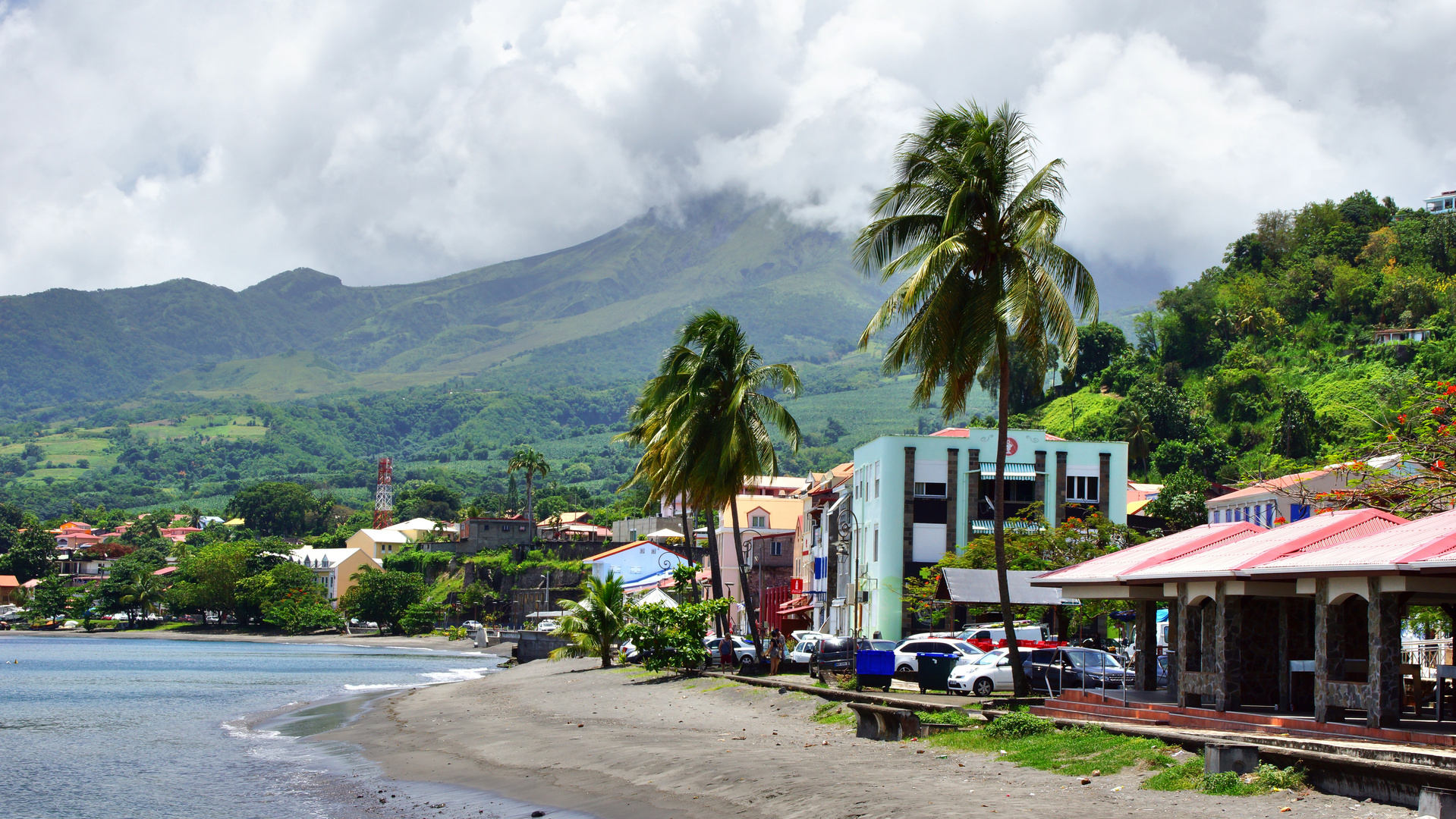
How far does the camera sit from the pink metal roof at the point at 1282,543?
690 inches

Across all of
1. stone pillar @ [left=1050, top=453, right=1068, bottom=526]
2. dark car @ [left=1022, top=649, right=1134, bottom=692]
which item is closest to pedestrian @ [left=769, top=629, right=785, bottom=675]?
dark car @ [left=1022, top=649, right=1134, bottom=692]

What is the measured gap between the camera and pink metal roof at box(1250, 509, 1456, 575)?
1416cm

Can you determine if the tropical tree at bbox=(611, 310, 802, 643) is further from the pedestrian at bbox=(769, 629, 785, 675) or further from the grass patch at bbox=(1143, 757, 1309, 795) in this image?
the grass patch at bbox=(1143, 757, 1309, 795)

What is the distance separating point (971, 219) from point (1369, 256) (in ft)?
333

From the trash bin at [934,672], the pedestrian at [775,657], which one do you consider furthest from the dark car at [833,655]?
the trash bin at [934,672]

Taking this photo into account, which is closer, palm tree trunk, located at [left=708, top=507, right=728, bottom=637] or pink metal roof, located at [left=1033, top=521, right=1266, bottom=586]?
pink metal roof, located at [left=1033, top=521, right=1266, bottom=586]

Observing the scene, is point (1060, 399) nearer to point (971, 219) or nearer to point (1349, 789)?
point (971, 219)

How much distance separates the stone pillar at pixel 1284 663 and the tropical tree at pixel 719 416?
23.3m

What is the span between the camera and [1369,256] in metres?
112

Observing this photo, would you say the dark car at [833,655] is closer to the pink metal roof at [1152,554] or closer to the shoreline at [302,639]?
the pink metal roof at [1152,554]

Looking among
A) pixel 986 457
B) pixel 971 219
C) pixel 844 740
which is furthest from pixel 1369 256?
pixel 844 740

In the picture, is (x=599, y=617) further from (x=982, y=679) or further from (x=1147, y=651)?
(x=1147, y=651)

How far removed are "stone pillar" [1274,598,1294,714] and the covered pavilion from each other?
18 millimetres

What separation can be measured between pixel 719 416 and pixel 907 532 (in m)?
17.4
